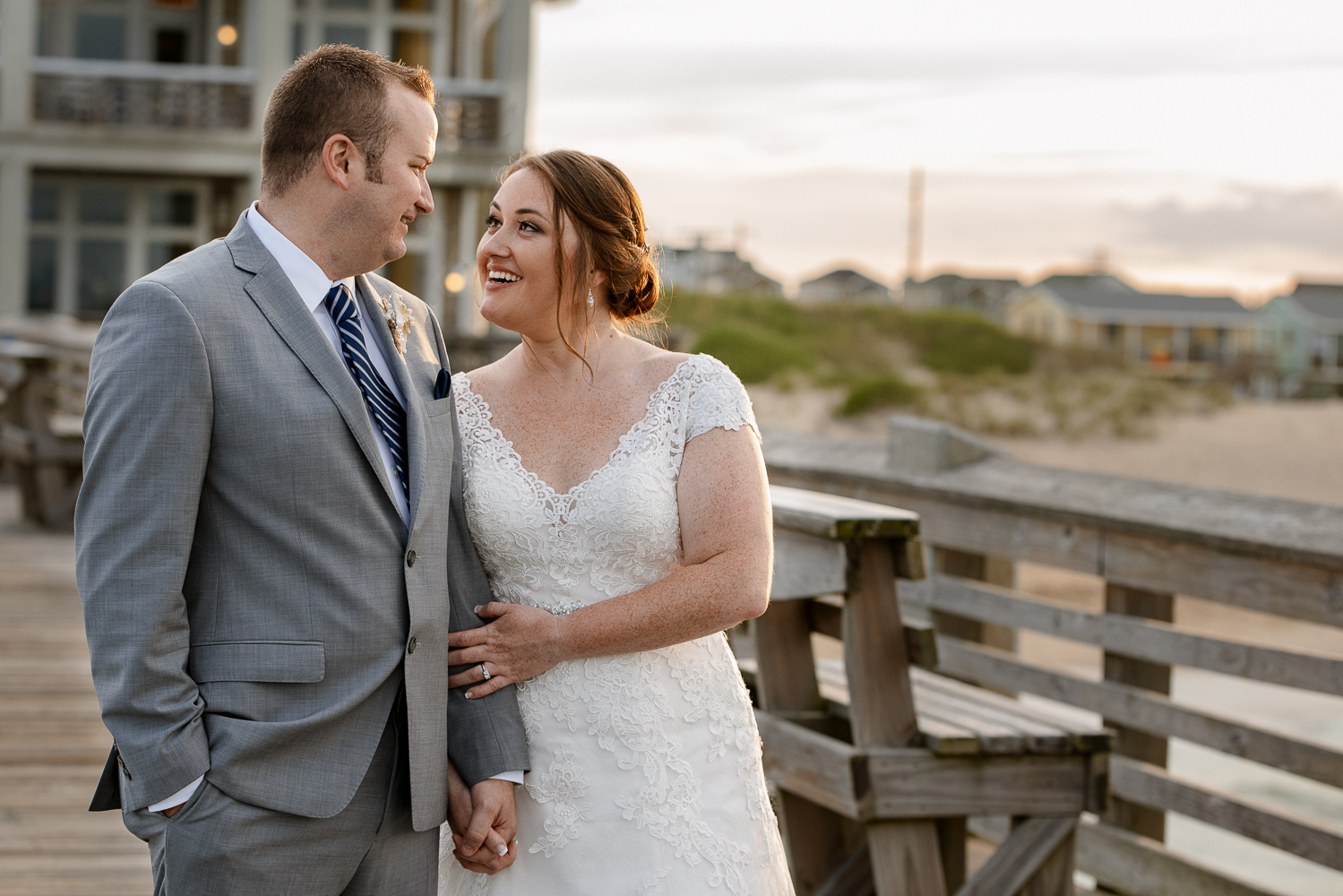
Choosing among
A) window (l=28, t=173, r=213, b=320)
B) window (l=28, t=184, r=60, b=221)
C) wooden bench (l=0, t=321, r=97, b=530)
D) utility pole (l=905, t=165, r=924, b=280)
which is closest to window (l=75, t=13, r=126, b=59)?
window (l=28, t=173, r=213, b=320)

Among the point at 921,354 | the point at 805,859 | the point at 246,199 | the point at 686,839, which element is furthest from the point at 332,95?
the point at 921,354

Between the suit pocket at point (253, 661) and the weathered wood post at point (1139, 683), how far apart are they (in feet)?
8.22

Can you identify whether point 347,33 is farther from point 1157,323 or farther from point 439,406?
point 1157,323

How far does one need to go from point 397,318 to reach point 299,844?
2.71 ft

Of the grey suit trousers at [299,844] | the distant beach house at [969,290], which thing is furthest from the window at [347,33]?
the distant beach house at [969,290]

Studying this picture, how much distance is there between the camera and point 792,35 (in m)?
50.8

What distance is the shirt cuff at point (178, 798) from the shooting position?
1.64 meters

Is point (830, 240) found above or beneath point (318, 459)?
above

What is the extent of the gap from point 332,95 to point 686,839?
52.8 inches

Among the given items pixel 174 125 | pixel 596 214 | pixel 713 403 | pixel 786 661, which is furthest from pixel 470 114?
pixel 713 403

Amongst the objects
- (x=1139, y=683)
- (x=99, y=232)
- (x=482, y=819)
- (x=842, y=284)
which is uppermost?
(x=842, y=284)

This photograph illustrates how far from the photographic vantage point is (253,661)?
1.69m

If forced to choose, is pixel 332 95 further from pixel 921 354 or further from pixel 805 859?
pixel 921 354

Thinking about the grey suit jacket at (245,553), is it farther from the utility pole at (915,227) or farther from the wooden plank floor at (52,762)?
the utility pole at (915,227)
